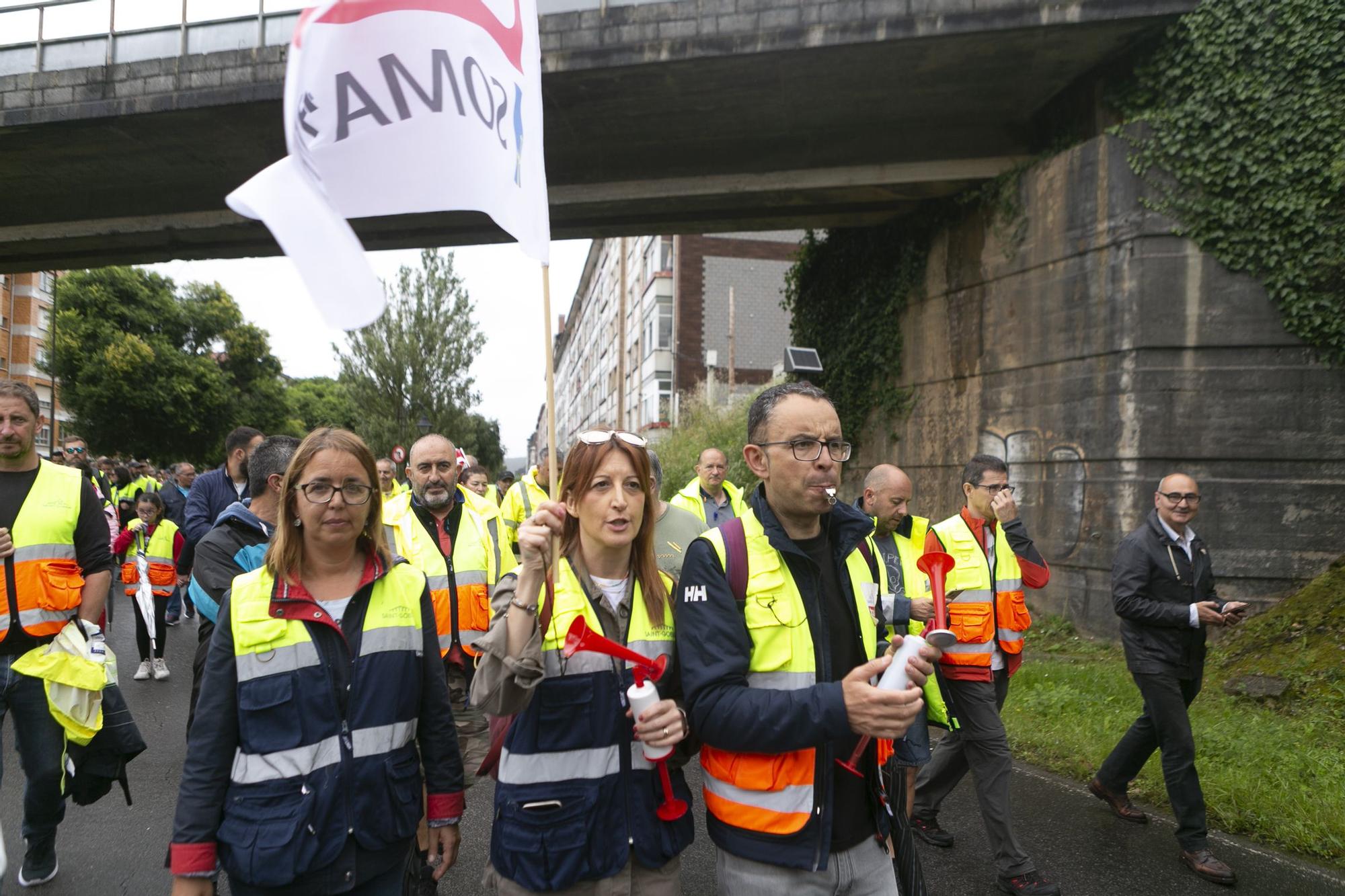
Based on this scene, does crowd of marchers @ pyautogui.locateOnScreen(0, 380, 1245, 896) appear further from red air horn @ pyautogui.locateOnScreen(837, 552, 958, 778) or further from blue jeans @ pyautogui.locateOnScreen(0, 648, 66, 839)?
blue jeans @ pyautogui.locateOnScreen(0, 648, 66, 839)

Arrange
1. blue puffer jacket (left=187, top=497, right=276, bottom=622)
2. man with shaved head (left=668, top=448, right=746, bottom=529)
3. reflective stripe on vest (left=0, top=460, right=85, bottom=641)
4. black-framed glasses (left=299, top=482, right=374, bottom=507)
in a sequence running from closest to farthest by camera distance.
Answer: black-framed glasses (left=299, top=482, right=374, bottom=507), blue puffer jacket (left=187, top=497, right=276, bottom=622), reflective stripe on vest (left=0, top=460, right=85, bottom=641), man with shaved head (left=668, top=448, right=746, bottom=529)

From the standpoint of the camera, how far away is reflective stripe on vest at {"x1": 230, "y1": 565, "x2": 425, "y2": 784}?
230 centimetres

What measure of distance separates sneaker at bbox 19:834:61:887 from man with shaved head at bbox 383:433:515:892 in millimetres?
1929

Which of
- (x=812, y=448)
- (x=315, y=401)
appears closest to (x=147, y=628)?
(x=812, y=448)

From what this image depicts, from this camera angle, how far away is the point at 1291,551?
8.90 metres

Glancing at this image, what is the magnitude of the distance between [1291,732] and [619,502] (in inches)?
246

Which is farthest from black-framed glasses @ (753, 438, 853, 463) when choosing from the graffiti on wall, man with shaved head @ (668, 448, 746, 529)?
the graffiti on wall

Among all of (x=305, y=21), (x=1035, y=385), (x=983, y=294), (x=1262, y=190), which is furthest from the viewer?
(x=983, y=294)

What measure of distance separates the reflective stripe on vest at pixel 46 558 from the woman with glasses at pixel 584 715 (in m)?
2.60

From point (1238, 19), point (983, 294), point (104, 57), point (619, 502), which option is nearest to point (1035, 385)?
point (983, 294)

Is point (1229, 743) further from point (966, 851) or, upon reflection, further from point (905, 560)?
point (905, 560)

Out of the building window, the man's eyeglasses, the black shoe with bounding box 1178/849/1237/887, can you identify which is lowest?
the black shoe with bounding box 1178/849/1237/887

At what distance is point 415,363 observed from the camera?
3734 centimetres

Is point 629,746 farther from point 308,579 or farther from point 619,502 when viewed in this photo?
point 308,579
